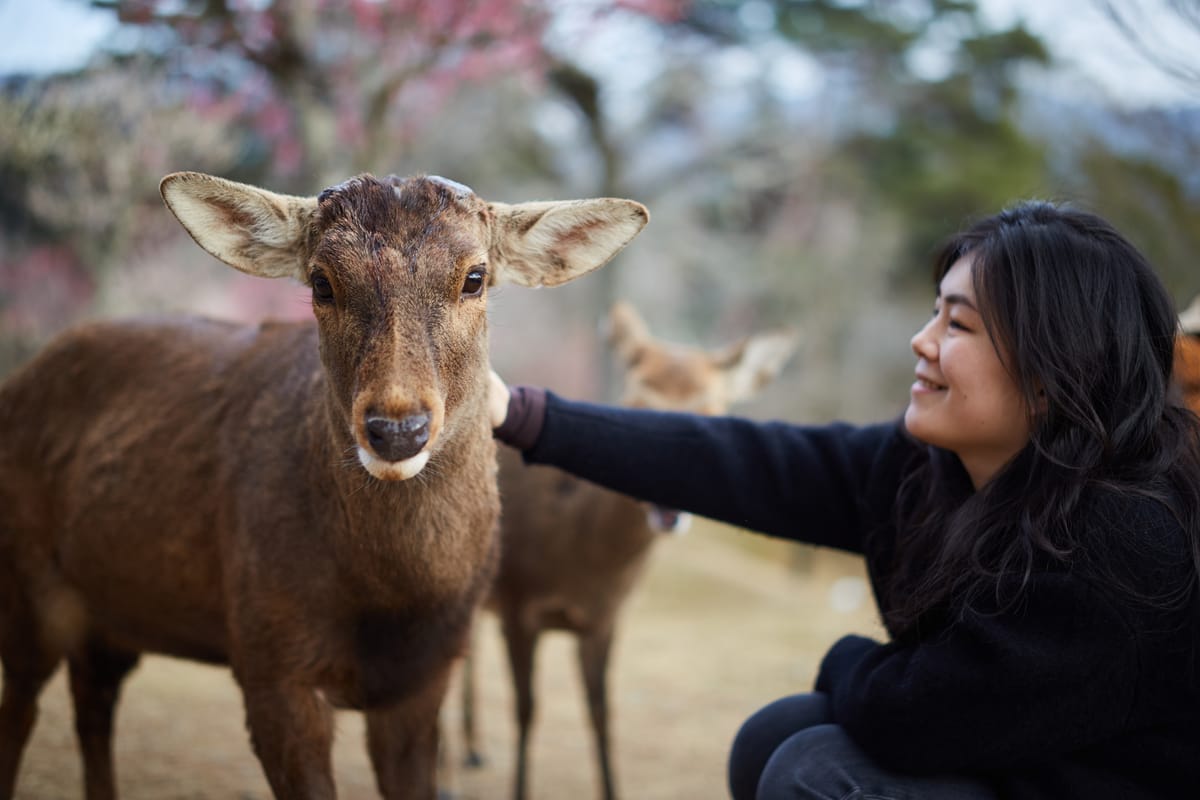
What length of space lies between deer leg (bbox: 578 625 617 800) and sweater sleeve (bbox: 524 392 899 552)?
2.29m

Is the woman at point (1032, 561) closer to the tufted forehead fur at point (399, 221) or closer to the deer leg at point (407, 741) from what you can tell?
the tufted forehead fur at point (399, 221)

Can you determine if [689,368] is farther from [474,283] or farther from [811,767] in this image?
[811,767]

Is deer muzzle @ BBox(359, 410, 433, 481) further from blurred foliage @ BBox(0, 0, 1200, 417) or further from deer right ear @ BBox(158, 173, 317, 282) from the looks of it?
blurred foliage @ BBox(0, 0, 1200, 417)

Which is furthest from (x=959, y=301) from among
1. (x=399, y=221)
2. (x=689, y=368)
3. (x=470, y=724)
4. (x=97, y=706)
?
(x=470, y=724)

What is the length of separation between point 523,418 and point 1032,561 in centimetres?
164

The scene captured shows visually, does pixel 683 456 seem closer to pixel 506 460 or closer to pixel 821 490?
pixel 821 490

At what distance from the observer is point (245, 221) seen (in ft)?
9.97

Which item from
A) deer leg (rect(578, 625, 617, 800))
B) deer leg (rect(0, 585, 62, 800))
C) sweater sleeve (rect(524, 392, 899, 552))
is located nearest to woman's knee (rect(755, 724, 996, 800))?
sweater sleeve (rect(524, 392, 899, 552))

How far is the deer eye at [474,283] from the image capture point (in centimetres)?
288

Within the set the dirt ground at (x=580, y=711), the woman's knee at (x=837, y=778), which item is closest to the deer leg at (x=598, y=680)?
the dirt ground at (x=580, y=711)

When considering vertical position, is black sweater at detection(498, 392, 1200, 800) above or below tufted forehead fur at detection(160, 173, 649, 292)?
below

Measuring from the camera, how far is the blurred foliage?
7.52 meters

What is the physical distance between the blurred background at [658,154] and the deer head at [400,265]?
1.39 ft

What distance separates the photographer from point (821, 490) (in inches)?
136
